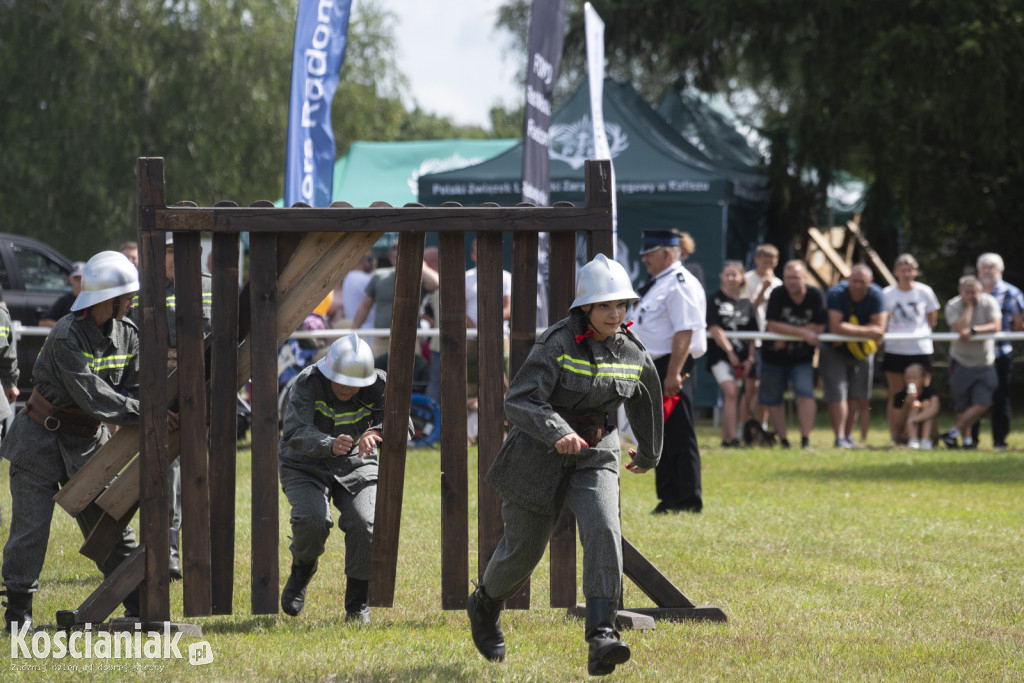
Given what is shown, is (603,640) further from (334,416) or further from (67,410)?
(67,410)

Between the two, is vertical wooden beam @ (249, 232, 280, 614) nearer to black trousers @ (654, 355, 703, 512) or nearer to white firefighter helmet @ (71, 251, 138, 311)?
white firefighter helmet @ (71, 251, 138, 311)

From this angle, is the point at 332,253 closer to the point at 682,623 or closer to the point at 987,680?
the point at 682,623

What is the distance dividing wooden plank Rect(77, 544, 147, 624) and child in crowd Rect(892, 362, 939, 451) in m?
10.3

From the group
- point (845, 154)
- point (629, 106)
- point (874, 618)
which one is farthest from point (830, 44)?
point (874, 618)

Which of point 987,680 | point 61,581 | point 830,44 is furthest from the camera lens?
point 830,44

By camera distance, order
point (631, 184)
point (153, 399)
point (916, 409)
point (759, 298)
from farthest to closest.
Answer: point (631, 184)
point (759, 298)
point (916, 409)
point (153, 399)

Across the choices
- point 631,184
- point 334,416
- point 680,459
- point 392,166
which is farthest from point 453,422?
point 392,166

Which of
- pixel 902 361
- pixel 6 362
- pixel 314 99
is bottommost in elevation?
pixel 902 361

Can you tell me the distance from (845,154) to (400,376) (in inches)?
637

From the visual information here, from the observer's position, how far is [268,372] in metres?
5.91

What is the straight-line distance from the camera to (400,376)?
6.11 m

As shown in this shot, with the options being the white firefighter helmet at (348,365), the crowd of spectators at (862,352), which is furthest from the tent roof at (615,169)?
the white firefighter helmet at (348,365)

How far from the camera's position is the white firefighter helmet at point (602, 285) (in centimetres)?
527

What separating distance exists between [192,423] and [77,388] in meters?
0.61
